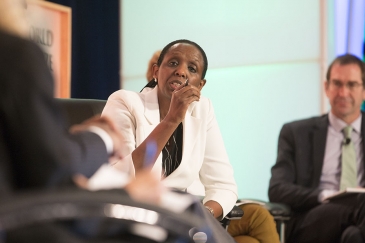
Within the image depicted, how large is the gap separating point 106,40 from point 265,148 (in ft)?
5.52

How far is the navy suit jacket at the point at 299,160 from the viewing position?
3068 millimetres

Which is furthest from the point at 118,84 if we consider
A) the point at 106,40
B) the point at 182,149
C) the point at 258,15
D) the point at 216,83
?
the point at 182,149

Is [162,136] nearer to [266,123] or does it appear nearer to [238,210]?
[238,210]

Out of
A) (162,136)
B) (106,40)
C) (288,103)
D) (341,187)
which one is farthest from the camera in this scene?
(106,40)

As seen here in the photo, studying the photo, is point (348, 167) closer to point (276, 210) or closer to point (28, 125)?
point (276, 210)

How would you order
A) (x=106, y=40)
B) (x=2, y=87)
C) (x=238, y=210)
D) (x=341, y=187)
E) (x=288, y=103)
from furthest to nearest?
1. (x=106, y=40)
2. (x=288, y=103)
3. (x=341, y=187)
4. (x=238, y=210)
5. (x=2, y=87)

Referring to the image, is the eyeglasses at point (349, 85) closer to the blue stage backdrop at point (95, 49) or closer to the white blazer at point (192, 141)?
the white blazer at point (192, 141)

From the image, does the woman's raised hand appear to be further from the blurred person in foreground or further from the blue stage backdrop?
the blue stage backdrop

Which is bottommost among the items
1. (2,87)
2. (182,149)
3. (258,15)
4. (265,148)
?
(265,148)

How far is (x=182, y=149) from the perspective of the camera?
2342 millimetres

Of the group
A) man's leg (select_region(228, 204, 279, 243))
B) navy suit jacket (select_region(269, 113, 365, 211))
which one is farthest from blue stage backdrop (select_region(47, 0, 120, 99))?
man's leg (select_region(228, 204, 279, 243))

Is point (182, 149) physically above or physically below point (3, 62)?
below

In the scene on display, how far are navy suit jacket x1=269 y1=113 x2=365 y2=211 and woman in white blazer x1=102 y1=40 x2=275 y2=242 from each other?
0.71 m

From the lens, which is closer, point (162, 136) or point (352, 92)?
point (162, 136)
